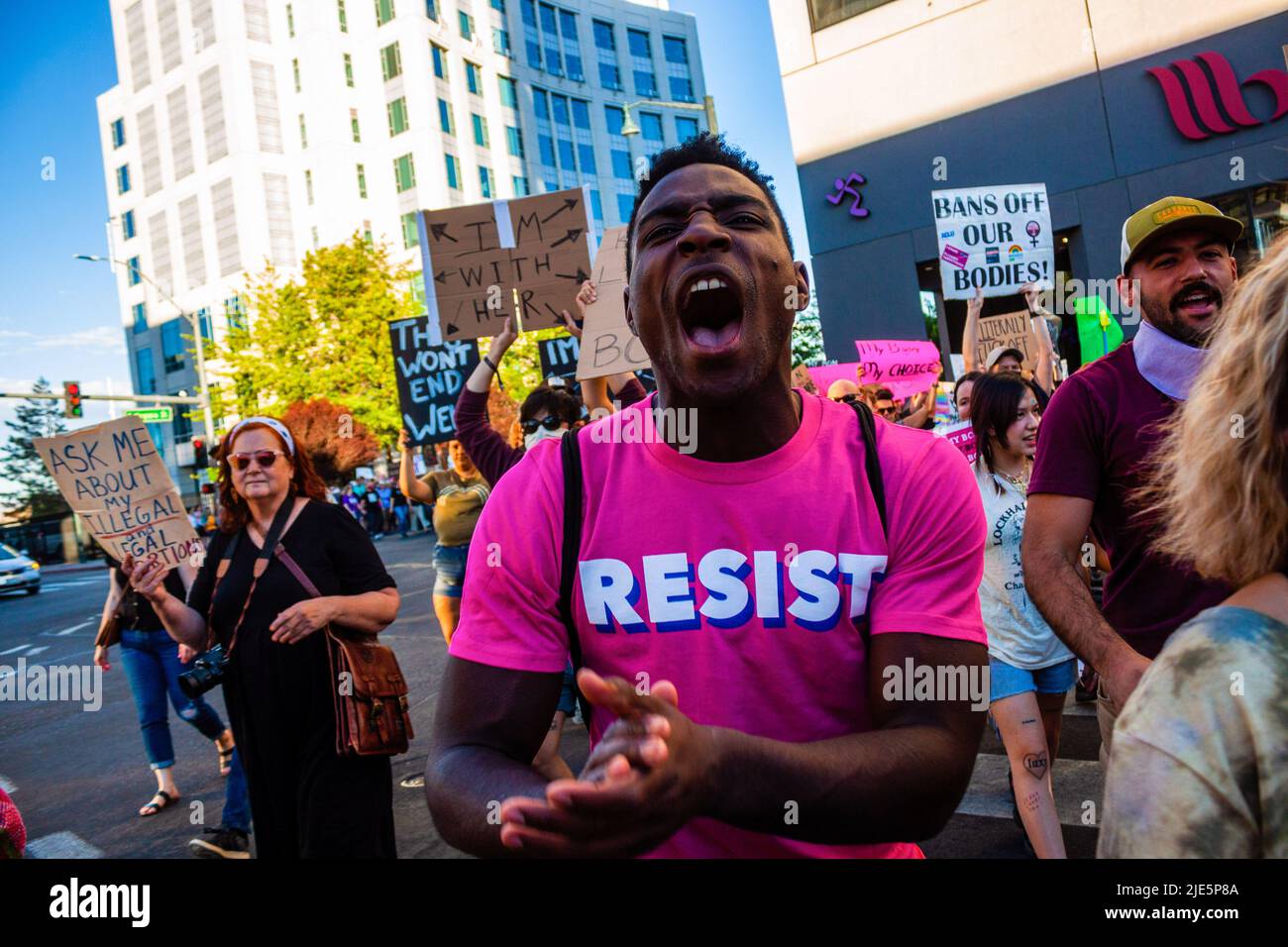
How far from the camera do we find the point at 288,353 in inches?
1384

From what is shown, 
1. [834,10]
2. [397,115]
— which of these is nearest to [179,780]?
[834,10]

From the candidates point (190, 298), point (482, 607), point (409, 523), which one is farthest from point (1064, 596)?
point (190, 298)

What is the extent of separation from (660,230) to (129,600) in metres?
5.30

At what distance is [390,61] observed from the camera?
4844cm

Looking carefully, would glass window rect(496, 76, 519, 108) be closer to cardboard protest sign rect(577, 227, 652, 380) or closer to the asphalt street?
the asphalt street

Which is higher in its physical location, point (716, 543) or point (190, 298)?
point (190, 298)

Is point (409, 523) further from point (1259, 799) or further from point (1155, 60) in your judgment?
point (1259, 799)

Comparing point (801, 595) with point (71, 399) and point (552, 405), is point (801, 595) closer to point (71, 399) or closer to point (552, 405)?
point (552, 405)

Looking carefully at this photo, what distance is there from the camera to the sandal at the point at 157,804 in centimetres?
591

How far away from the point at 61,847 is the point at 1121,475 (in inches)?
231

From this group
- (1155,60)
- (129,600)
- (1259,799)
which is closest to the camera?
(1259,799)

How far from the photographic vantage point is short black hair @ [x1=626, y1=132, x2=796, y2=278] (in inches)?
72.9

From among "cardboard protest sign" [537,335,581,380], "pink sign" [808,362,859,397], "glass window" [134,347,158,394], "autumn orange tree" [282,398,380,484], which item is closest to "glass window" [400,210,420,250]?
"autumn orange tree" [282,398,380,484]
